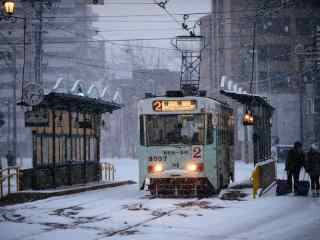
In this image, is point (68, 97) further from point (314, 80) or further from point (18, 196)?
point (314, 80)

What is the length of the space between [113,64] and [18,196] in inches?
3767

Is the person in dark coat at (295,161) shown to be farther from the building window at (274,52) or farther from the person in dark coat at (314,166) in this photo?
the building window at (274,52)

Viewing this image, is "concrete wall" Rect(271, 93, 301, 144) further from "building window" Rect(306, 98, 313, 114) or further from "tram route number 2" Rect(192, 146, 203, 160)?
"tram route number 2" Rect(192, 146, 203, 160)

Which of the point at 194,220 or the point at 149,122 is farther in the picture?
the point at 149,122

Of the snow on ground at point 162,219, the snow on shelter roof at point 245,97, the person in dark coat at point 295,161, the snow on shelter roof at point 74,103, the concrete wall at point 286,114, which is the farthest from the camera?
the concrete wall at point 286,114

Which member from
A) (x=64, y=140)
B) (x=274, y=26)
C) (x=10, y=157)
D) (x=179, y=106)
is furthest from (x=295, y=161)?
(x=274, y=26)

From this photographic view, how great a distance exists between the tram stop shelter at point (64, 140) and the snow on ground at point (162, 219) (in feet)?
8.89

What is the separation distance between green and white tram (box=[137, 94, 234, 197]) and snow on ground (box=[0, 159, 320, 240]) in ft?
3.43

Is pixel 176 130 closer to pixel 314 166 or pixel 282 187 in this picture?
pixel 282 187

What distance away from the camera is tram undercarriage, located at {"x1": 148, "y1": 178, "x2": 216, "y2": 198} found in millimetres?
22141

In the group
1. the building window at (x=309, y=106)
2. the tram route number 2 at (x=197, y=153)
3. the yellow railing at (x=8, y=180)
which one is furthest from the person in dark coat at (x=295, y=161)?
the building window at (x=309, y=106)

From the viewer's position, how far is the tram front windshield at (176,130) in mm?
22188

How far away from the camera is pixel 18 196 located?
22.0m

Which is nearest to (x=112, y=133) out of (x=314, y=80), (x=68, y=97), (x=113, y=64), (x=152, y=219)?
(x=113, y=64)
